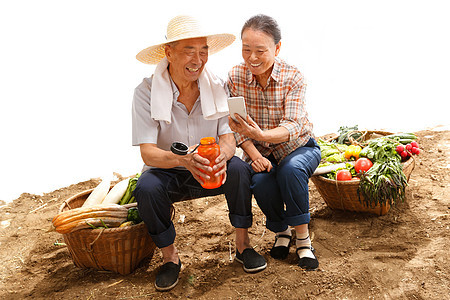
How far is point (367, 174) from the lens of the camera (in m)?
3.74

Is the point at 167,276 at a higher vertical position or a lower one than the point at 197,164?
lower

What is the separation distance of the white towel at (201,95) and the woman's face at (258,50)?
0.97ft

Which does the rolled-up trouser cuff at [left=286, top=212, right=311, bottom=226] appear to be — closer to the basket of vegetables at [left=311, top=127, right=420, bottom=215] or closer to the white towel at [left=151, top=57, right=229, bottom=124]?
the basket of vegetables at [left=311, top=127, right=420, bottom=215]

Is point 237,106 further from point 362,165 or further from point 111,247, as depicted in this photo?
point 362,165

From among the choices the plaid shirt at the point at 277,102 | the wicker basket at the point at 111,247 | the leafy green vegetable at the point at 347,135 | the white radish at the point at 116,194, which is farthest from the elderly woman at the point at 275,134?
the leafy green vegetable at the point at 347,135

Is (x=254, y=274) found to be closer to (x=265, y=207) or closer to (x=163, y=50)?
(x=265, y=207)

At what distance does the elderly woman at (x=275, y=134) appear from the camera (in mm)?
3152

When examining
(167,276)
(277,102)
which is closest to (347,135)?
(277,102)

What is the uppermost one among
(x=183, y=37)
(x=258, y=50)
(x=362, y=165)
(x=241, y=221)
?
(x=183, y=37)

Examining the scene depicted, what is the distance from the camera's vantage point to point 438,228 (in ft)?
11.9

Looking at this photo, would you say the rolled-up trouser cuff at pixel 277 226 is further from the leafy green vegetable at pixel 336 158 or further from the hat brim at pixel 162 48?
the hat brim at pixel 162 48

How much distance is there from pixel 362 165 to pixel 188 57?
1.82 metres

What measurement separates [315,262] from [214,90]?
1436 mm

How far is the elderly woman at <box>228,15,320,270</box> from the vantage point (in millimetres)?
3152
